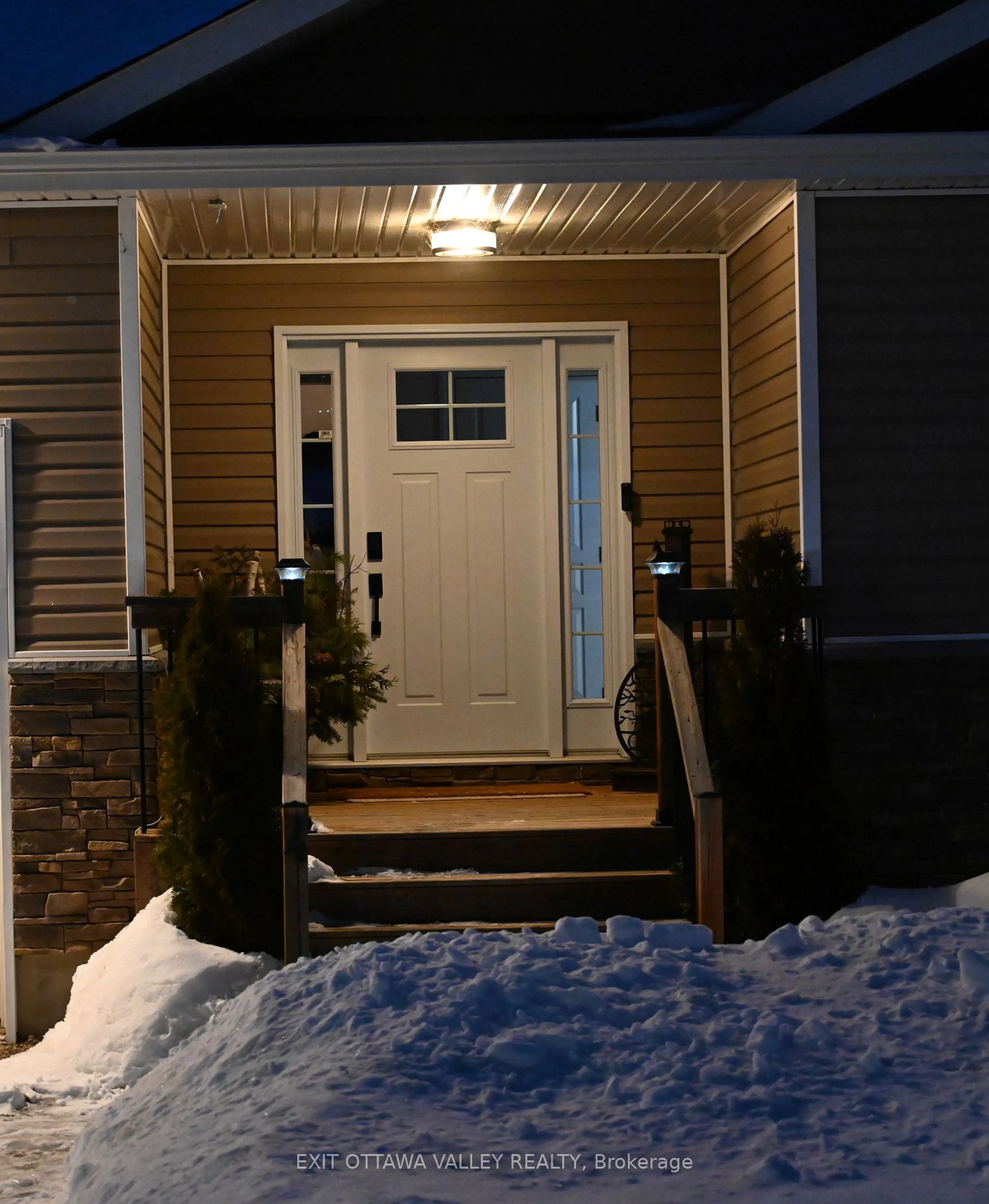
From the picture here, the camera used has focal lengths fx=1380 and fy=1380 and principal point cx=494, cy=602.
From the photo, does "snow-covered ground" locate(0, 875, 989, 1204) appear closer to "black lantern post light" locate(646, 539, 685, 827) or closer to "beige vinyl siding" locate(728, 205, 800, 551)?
"black lantern post light" locate(646, 539, 685, 827)

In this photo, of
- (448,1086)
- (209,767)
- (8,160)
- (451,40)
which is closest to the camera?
(448,1086)

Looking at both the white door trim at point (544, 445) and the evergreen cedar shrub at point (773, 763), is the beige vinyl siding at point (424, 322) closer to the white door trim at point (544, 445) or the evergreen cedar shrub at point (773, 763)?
the white door trim at point (544, 445)

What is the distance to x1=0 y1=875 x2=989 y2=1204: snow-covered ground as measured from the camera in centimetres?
296

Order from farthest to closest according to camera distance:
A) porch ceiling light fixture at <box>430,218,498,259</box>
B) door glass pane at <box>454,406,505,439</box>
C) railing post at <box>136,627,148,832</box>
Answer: door glass pane at <box>454,406,505,439</box>
porch ceiling light fixture at <box>430,218,498,259</box>
railing post at <box>136,627,148,832</box>

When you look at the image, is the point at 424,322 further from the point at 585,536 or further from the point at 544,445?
the point at 585,536

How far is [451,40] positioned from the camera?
7.12 meters

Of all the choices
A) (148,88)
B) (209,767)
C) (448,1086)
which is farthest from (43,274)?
Result: (448,1086)

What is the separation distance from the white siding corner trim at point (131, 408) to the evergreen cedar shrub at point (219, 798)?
953 mm

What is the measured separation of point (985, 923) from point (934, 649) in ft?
5.92

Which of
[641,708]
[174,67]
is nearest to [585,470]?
[641,708]

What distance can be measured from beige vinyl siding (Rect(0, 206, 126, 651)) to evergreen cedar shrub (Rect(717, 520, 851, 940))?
2709 mm

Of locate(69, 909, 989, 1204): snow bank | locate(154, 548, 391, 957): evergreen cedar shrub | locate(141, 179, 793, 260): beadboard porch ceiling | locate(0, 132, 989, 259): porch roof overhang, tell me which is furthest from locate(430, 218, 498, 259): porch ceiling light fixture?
locate(69, 909, 989, 1204): snow bank

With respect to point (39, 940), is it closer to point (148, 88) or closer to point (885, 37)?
point (148, 88)

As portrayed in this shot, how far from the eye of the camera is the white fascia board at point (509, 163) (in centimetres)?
581
